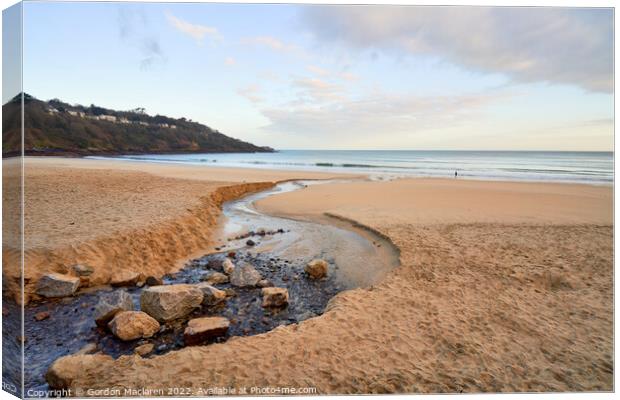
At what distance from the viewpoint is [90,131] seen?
11.2 meters

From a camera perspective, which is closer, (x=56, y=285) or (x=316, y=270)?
(x=56, y=285)

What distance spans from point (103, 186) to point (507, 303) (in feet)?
40.5

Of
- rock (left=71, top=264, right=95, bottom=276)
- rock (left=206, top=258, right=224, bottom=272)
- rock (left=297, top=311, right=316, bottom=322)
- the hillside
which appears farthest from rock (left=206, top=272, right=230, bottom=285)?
the hillside

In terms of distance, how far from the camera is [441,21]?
11.9ft

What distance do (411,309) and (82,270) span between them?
4.87 m

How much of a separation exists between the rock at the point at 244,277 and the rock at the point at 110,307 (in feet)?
5.01

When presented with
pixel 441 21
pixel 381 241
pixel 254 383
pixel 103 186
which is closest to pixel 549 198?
pixel 381 241

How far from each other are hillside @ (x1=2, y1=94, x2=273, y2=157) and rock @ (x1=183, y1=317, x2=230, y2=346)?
251 centimetres

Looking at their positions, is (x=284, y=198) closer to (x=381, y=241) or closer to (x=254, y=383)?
(x=381, y=241)

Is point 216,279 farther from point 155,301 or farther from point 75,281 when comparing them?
point 75,281

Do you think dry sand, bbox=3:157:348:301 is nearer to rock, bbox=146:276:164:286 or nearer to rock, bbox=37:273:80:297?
rock, bbox=37:273:80:297

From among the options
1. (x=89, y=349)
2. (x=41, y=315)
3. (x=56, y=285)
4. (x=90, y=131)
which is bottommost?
(x=89, y=349)

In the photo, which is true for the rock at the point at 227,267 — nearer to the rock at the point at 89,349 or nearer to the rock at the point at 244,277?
the rock at the point at 244,277

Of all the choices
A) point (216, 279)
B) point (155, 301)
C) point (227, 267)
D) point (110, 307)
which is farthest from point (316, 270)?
point (110, 307)
